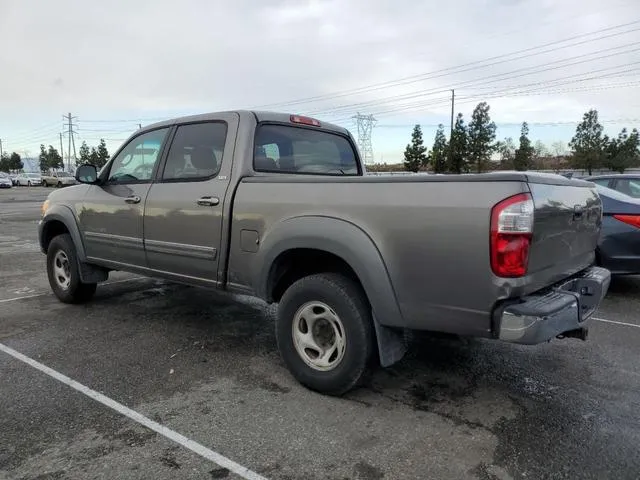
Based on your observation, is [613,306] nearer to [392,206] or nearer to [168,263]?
[392,206]

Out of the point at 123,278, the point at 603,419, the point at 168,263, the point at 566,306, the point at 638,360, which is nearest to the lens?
the point at 566,306

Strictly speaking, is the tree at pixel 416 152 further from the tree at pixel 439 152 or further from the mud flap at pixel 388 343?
the mud flap at pixel 388 343

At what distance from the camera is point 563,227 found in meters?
3.20

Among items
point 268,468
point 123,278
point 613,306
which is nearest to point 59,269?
point 123,278

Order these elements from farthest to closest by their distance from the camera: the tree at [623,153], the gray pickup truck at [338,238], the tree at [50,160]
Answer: the tree at [50,160]
the tree at [623,153]
the gray pickup truck at [338,238]

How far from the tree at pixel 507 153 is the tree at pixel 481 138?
12.7ft

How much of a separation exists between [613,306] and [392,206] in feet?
13.9

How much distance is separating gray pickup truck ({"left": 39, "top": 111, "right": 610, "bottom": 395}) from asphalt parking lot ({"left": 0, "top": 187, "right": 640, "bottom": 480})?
0.42 meters

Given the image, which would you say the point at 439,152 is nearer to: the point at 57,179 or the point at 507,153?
the point at 507,153

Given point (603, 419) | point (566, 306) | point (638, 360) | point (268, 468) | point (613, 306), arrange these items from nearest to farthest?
point (268, 468), point (566, 306), point (603, 419), point (638, 360), point (613, 306)

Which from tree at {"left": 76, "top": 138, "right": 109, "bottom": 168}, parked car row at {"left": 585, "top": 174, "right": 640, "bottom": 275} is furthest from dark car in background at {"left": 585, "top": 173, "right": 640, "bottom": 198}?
tree at {"left": 76, "top": 138, "right": 109, "bottom": 168}

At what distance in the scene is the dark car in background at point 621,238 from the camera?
243 inches

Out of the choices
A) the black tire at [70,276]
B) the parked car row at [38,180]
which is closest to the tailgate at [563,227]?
the black tire at [70,276]

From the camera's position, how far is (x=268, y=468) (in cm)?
271
